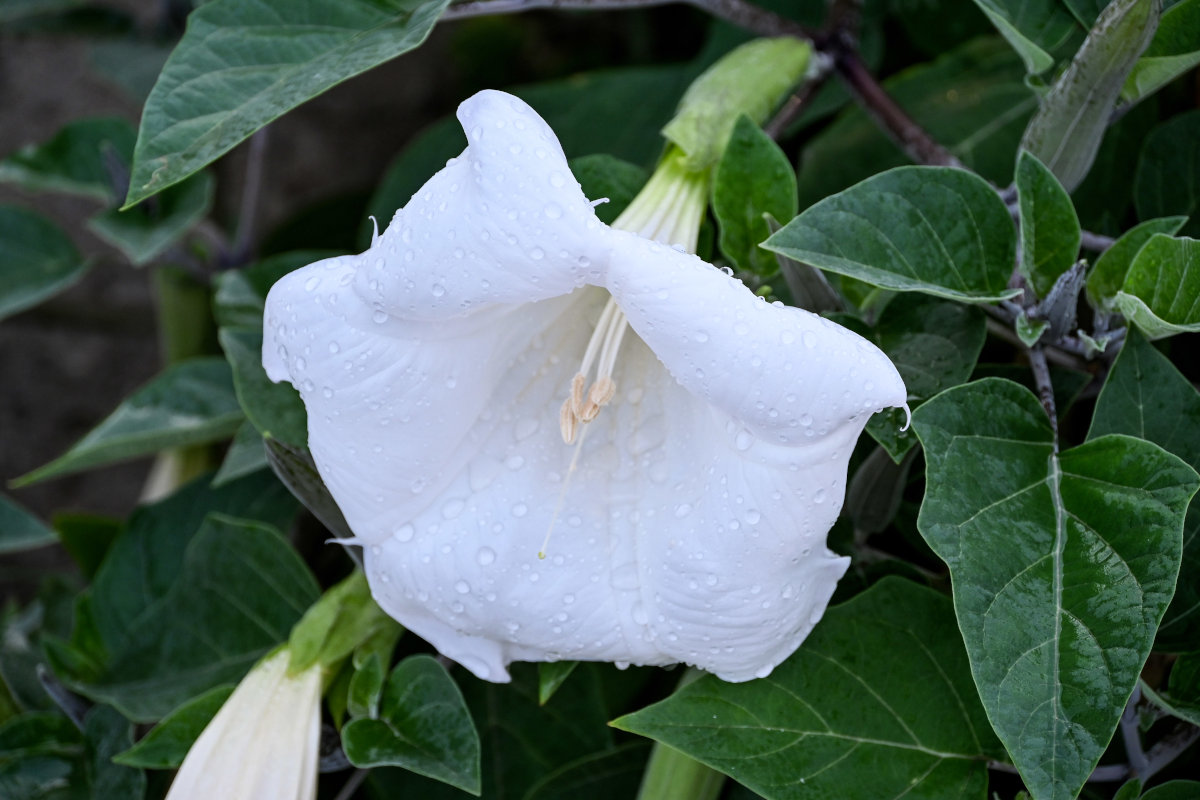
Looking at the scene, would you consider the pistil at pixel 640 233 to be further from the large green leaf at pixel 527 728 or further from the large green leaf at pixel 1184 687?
the large green leaf at pixel 1184 687

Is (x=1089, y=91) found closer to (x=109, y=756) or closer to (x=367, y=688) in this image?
(x=367, y=688)

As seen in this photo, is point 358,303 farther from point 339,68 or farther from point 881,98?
point 881,98

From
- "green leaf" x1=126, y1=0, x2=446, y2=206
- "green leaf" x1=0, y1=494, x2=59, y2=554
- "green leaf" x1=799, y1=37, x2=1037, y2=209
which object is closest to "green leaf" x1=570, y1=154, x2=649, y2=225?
"green leaf" x1=126, y1=0, x2=446, y2=206

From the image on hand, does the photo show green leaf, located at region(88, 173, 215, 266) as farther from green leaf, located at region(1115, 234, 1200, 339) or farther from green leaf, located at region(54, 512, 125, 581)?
green leaf, located at region(1115, 234, 1200, 339)

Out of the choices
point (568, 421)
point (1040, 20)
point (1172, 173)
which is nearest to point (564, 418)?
point (568, 421)

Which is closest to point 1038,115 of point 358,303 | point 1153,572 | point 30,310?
point 1153,572

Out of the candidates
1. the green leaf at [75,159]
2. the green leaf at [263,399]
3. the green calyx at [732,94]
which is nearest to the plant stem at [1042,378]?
the green calyx at [732,94]

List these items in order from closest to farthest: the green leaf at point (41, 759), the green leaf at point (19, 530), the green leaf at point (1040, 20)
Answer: the green leaf at point (1040, 20), the green leaf at point (41, 759), the green leaf at point (19, 530)
